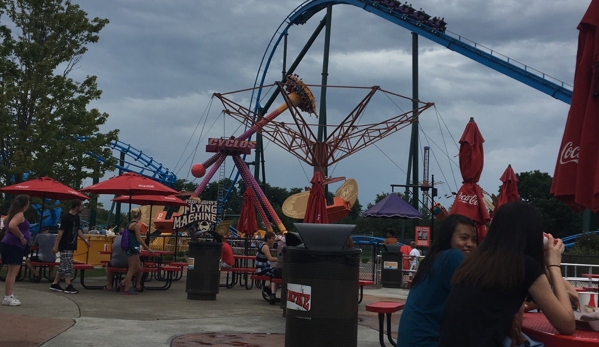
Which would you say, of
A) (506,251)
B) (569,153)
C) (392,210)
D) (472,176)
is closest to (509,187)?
(472,176)

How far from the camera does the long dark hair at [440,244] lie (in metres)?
4.01

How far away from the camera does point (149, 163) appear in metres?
50.9

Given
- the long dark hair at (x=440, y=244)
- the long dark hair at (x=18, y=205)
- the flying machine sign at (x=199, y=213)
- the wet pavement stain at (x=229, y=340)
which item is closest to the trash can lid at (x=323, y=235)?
the long dark hair at (x=440, y=244)

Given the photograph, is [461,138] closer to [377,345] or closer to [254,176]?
[377,345]

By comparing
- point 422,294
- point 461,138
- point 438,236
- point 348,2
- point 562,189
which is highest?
point 348,2

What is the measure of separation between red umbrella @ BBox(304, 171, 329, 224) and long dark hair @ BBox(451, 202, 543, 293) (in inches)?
648

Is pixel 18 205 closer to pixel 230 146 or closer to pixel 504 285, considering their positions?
pixel 504 285

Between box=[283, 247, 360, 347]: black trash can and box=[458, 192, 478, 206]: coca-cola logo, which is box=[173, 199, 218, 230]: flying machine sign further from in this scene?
box=[283, 247, 360, 347]: black trash can

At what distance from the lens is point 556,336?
11.3 ft

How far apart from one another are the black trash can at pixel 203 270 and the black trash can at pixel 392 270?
6930mm

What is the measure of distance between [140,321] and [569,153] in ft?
19.9

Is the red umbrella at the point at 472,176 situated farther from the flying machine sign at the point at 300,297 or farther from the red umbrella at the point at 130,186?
the flying machine sign at the point at 300,297

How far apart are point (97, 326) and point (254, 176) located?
139 feet

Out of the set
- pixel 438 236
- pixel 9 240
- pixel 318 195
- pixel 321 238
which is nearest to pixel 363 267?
pixel 318 195
